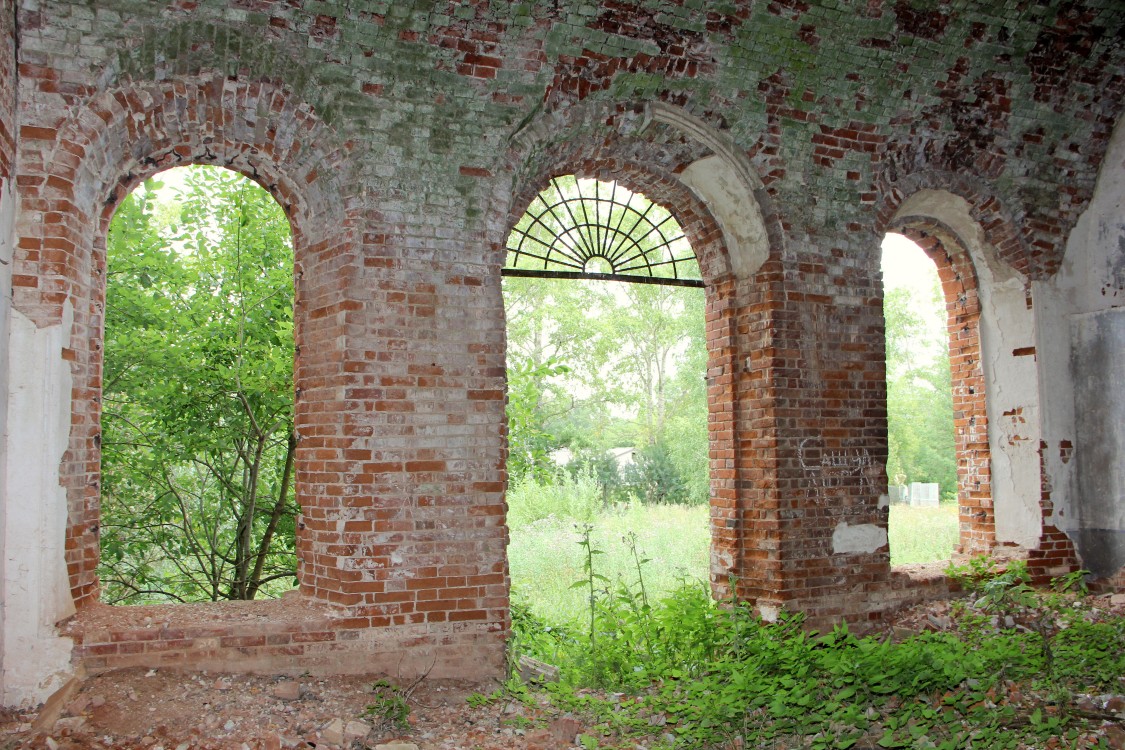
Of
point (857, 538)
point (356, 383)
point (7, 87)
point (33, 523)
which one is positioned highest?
point (7, 87)

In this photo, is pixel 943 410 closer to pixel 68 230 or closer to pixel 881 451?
pixel 881 451

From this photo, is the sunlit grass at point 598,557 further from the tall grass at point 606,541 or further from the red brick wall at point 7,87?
the red brick wall at point 7,87

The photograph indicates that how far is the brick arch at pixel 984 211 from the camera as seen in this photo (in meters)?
6.89

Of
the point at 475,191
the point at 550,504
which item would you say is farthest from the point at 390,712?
the point at 550,504

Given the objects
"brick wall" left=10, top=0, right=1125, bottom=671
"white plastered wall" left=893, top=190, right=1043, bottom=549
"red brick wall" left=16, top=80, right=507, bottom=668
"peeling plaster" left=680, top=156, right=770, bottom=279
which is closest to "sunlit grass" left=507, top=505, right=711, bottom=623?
"white plastered wall" left=893, top=190, right=1043, bottom=549

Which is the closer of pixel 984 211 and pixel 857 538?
pixel 857 538

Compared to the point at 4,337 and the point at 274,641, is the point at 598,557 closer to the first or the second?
the point at 274,641

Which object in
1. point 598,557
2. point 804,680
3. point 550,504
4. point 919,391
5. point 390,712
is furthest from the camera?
point 919,391

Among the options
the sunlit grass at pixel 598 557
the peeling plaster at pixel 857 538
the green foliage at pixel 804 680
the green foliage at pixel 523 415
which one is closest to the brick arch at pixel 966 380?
the green foliage at pixel 804 680

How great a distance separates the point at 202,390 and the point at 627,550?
7959mm

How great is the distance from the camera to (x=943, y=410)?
1059 inches

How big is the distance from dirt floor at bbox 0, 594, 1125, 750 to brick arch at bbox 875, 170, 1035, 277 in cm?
401

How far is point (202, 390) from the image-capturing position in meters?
6.73

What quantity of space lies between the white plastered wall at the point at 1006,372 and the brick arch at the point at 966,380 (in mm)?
55
